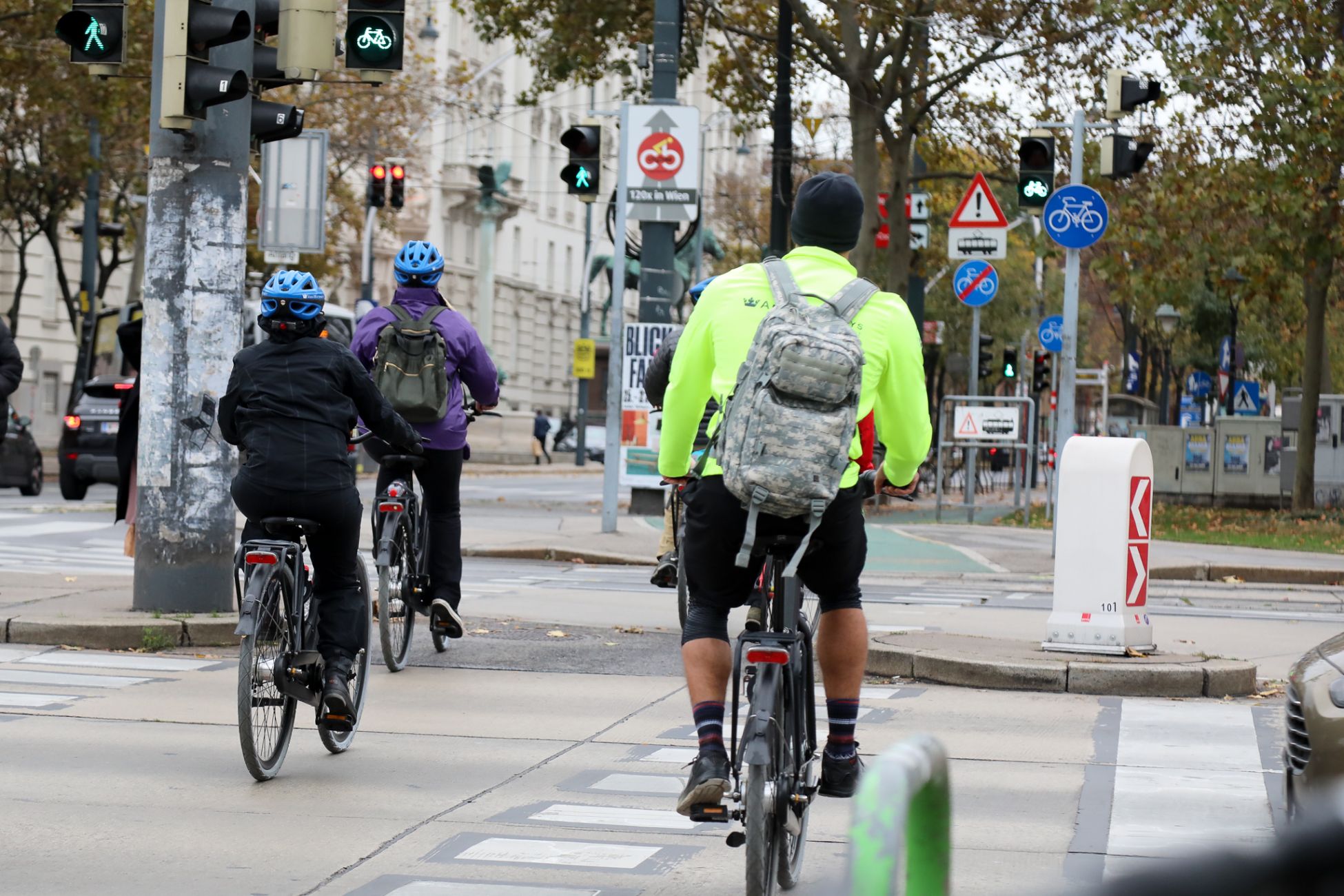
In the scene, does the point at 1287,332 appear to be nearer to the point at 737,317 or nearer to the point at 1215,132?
the point at 1215,132

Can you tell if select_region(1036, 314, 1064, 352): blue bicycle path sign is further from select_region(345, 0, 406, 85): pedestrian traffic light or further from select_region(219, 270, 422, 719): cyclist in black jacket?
select_region(219, 270, 422, 719): cyclist in black jacket

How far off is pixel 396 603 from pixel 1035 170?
12.4 m

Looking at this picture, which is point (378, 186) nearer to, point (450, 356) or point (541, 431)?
point (450, 356)

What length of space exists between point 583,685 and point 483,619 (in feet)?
8.92

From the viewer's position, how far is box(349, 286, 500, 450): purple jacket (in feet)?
30.2

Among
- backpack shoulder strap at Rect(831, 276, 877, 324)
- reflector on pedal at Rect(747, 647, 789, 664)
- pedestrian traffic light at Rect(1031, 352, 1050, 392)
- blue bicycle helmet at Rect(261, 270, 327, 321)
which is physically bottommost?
reflector on pedal at Rect(747, 647, 789, 664)

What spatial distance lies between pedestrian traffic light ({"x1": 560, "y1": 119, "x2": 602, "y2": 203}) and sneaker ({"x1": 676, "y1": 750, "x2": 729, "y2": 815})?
13.9 m

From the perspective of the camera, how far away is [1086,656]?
9.80 m

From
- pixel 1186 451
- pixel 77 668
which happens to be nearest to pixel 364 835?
pixel 77 668

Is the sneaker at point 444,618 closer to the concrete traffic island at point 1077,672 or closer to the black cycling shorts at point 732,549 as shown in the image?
the concrete traffic island at point 1077,672

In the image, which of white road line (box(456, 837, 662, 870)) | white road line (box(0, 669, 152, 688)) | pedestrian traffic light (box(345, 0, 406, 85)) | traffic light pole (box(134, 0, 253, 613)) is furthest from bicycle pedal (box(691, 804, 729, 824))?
pedestrian traffic light (box(345, 0, 406, 85))

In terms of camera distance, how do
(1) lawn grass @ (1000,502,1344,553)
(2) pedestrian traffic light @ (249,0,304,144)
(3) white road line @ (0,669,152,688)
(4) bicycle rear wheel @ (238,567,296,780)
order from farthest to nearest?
(1) lawn grass @ (1000,502,1344,553) < (2) pedestrian traffic light @ (249,0,304,144) < (3) white road line @ (0,669,152,688) < (4) bicycle rear wheel @ (238,567,296,780)

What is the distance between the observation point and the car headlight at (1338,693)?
17.1ft

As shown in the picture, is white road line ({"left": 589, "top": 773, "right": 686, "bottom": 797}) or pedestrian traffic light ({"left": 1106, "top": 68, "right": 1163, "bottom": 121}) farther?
pedestrian traffic light ({"left": 1106, "top": 68, "right": 1163, "bottom": 121})
